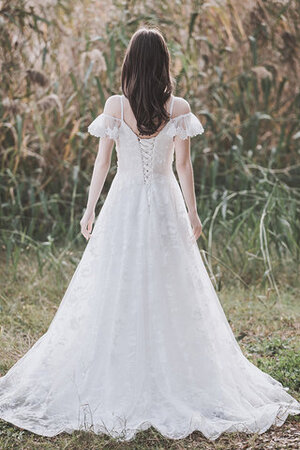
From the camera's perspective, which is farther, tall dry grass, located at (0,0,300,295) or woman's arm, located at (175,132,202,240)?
tall dry grass, located at (0,0,300,295)

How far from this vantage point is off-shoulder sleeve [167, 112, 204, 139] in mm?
2697

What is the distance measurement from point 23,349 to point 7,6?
2743mm

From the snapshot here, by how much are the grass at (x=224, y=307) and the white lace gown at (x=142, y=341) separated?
0.05 m

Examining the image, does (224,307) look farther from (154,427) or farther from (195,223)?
(154,427)

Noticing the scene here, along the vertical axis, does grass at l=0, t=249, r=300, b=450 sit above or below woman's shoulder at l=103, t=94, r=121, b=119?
below

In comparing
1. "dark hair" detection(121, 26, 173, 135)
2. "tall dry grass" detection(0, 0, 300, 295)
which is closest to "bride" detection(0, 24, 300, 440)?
"dark hair" detection(121, 26, 173, 135)

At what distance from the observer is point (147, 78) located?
262cm

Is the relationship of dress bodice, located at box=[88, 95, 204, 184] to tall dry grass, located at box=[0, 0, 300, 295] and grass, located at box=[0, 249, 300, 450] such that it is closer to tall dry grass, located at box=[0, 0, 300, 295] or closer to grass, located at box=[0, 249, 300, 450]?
grass, located at box=[0, 249, 300, 450]

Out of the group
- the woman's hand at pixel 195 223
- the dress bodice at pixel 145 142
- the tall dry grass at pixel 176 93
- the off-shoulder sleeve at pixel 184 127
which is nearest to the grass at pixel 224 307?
the tall dry grass at pixel 176 93

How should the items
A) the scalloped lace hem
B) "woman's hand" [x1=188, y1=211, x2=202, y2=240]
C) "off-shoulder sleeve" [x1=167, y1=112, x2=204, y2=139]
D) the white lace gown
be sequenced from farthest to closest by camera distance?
"woman's hand" [x1=188, y1=211, x2=202, y2=240] < "off-shoulder sleeve" [x1=167, y1=112, x2=204, y2=139] < the white lace gown < the scalloped lace hem

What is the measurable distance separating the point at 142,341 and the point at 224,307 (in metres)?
1.54

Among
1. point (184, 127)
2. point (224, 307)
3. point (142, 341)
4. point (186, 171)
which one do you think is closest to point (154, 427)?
point (142, 341)

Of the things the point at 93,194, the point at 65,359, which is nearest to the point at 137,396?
the point at 65,359

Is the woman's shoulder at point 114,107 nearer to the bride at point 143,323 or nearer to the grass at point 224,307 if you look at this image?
the bride at point 143,323
